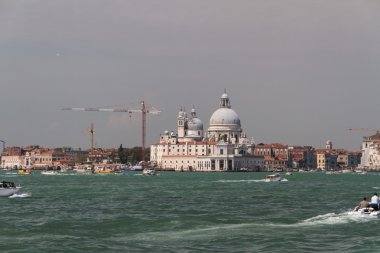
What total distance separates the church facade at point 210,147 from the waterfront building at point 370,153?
83.8ft

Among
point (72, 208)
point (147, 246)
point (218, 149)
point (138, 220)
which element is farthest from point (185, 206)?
point (218, 149)

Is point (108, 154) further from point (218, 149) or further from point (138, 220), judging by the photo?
point (138, 220)

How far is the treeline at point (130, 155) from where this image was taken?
180 meters

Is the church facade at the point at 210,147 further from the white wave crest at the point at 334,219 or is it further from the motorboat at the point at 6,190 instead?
the white wave crest at the point at 334,219

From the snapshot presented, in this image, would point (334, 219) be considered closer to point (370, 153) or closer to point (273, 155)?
point (273, 155)


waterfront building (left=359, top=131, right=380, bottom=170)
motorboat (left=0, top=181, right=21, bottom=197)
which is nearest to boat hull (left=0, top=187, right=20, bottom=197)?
motorboat (left=0, top=181, right=21, bottom=197)

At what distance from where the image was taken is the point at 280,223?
93.5 ft

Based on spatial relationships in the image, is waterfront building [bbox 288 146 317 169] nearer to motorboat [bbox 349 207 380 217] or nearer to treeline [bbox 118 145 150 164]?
treeline [bbox 118 145 150 164]

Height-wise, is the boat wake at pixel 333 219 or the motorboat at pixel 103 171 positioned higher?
the motorboat at pixel 103 171

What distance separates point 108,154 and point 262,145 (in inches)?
1317

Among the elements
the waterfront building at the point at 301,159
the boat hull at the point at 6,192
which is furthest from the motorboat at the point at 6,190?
the waterfront building at the point at 301,159

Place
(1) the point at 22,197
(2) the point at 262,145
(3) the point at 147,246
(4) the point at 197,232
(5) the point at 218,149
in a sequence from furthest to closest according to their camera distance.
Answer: (2) the point at 262,145, (5) the point at 218,149, (1) the point at 22,197, (4) the point at 197,232, (3) the point at 147,246

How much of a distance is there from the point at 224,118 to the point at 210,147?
8807mm

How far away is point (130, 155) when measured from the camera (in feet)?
608
